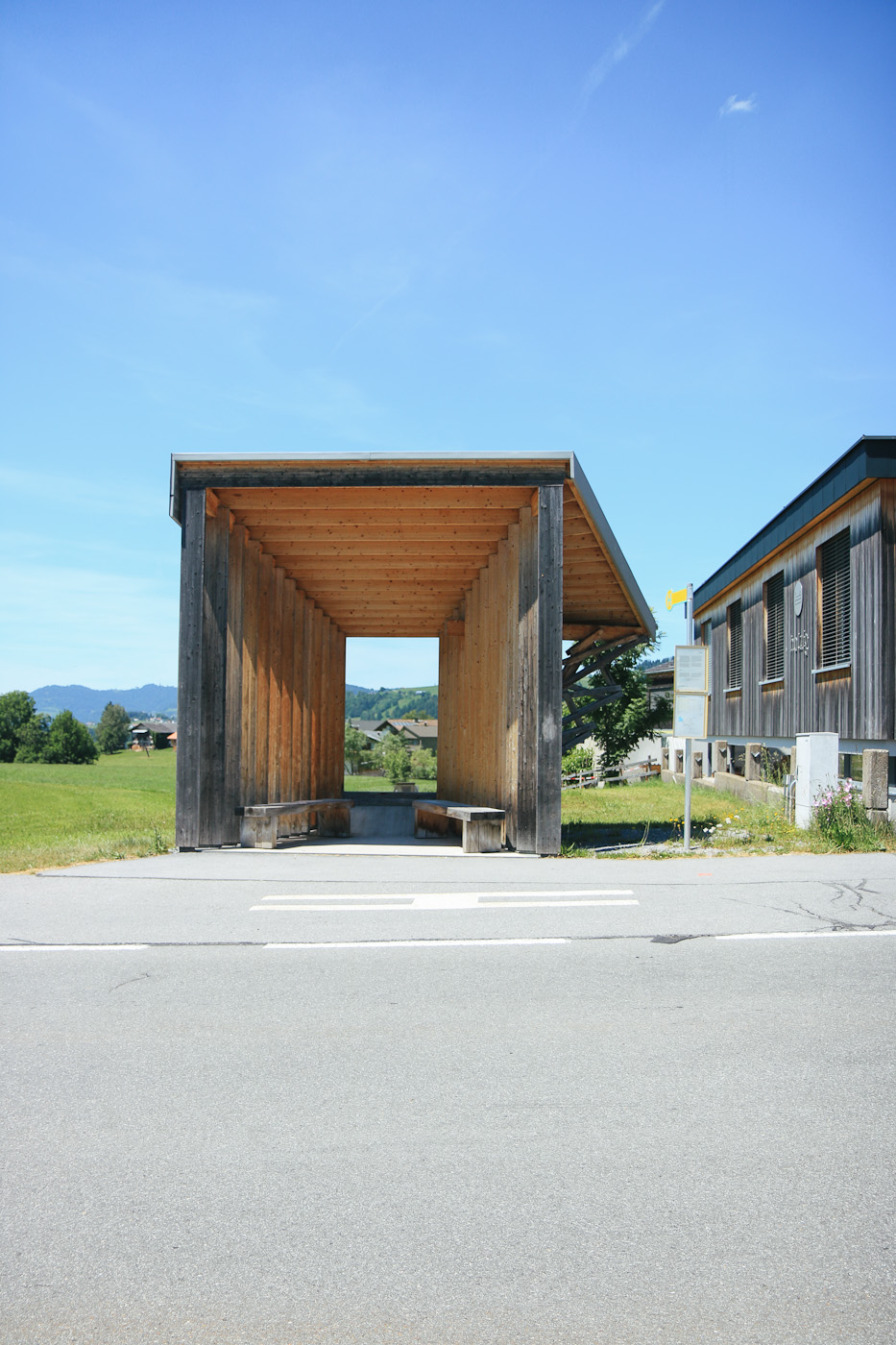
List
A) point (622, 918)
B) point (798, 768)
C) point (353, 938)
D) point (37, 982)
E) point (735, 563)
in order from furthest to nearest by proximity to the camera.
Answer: point (735, 563), point (798, 768), point (622, 918), point (353, 938), point (37, 982)

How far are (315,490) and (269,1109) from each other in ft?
27.0

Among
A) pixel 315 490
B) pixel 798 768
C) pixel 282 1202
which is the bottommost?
pixel 282 1202

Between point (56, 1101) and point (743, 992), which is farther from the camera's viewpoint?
point (743, 992)

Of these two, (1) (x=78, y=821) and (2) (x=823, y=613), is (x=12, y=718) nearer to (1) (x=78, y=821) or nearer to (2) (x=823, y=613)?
(1) (x=78, y=821)

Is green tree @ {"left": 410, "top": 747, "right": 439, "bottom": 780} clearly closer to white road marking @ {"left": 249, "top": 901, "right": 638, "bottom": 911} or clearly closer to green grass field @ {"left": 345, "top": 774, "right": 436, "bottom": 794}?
green grass field @ {"left": 345, "top": 774, "right": 436, "bottom": 794}

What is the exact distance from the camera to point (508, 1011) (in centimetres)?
423

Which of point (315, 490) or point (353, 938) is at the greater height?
point (315, 490)

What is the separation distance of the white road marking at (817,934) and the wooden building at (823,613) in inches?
292

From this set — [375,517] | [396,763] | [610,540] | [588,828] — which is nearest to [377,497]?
[375,517]

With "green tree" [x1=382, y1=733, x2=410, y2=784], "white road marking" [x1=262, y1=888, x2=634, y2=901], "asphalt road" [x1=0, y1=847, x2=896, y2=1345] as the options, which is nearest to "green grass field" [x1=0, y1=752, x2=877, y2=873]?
"white road marking" [x1=262, y1=888, x2=634, y2=901]

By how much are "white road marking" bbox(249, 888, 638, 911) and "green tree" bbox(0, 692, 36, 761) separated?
9800 centimetres

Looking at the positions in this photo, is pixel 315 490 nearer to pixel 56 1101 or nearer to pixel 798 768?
pixel 798 768

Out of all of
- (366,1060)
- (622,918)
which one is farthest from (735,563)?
(366,1060)

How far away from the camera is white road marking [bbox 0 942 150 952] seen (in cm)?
541
